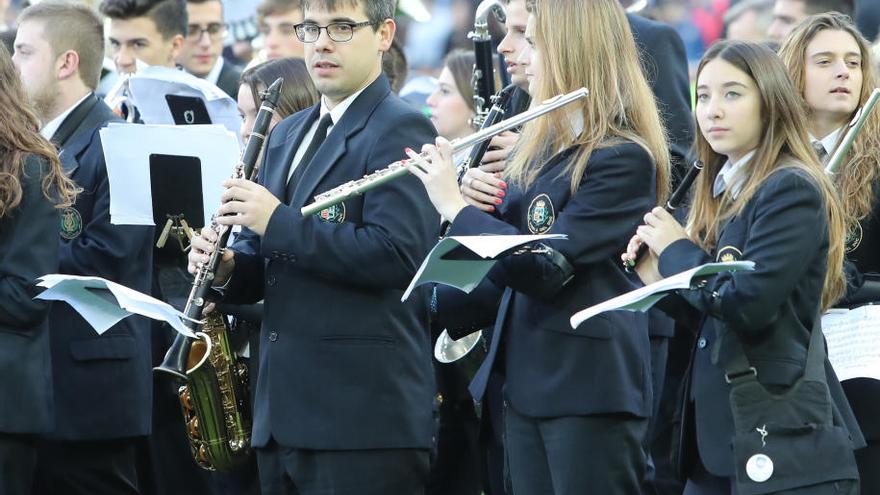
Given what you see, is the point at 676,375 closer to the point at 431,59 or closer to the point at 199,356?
the point at 199,356

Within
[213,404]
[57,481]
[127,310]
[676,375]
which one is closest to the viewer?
[127,310]

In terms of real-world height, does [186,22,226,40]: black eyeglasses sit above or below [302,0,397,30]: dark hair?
below

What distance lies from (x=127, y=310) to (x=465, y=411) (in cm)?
249

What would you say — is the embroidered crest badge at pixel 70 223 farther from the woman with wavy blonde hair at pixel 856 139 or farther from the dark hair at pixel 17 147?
the woman with wavy blonde hair at pixel 856 139

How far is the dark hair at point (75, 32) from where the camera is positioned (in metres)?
6.39

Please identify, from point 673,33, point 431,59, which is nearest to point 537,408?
point 673,33

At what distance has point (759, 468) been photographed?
13.4 feet

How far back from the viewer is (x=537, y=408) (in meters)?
4.59

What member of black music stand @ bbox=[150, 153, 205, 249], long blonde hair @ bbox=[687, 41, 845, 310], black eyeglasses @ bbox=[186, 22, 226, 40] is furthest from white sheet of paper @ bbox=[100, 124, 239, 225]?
black eyeglasses @ bbox=[186, 22, 226, 40]

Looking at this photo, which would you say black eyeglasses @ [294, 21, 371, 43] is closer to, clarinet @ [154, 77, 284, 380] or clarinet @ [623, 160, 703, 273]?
clarinet @ [154, 77, 284, 380]

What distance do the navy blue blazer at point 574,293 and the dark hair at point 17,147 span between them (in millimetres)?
1641

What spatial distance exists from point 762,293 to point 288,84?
2739 mm

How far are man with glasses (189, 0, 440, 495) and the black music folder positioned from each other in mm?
2262

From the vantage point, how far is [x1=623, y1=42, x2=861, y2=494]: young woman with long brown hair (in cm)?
412
